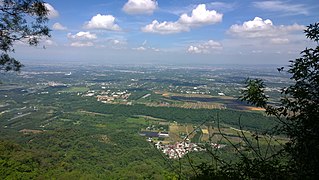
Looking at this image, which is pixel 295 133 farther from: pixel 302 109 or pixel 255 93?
pixel 255 93

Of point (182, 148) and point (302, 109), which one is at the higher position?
point (302, 109)

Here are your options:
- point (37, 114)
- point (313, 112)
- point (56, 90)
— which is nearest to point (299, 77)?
point (313, 112)

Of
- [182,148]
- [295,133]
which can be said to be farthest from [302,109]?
[182,148]

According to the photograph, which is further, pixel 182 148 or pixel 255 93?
pixel 255 93

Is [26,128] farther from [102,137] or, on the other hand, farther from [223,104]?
[223,104]

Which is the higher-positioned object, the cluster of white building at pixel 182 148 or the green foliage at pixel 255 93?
the green foliage at pixel 255 93

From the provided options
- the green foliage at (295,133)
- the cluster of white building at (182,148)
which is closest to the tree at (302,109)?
the green foliage at (295,133)

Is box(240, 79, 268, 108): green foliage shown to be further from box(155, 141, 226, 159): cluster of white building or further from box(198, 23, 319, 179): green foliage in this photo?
box(155, 141, 226, 159): cluster of white building

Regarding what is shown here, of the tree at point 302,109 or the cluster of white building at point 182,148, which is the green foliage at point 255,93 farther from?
the cluster of white building at point 182,148
